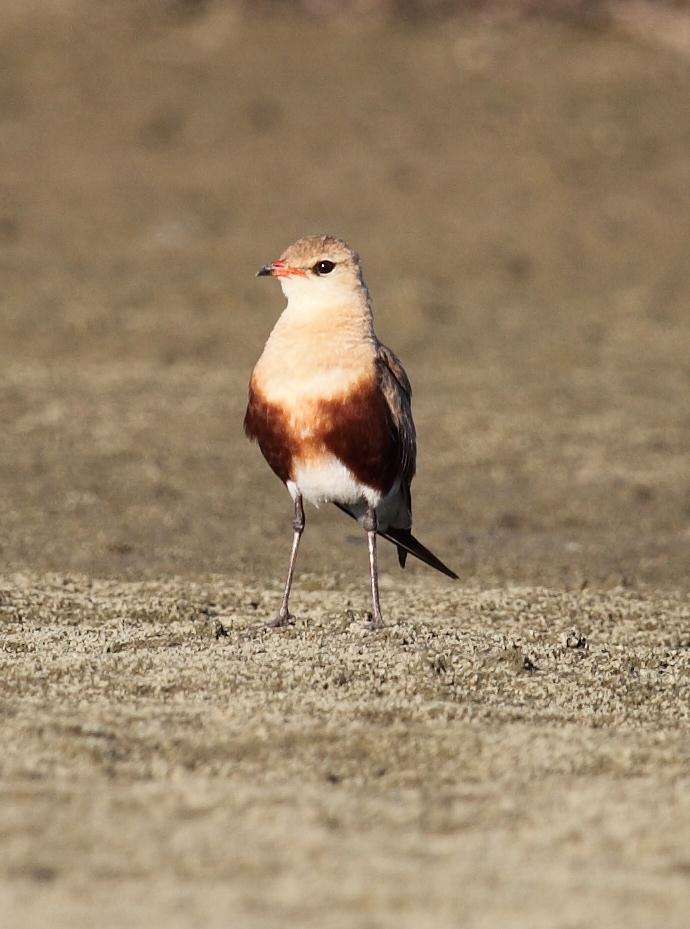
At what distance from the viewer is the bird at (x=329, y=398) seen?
6730 mm

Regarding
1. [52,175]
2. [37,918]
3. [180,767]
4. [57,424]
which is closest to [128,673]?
[180,767]

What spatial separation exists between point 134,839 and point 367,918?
678mm

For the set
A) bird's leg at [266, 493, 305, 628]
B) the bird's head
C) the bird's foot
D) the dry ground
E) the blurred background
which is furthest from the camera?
the blurred background

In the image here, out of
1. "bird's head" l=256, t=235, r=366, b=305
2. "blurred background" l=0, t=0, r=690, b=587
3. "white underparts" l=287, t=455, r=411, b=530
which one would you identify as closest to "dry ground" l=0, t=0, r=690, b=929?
"blurred background" l=0, t=0, r=690, b=587

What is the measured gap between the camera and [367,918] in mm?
3797

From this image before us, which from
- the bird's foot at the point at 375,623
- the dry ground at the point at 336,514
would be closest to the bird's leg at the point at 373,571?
the bird's foot at the point at 375,623

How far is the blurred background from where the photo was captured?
386 inches

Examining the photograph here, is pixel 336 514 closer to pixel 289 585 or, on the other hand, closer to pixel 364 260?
pixel 289 585

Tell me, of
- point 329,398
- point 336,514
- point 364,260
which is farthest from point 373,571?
point 364,260

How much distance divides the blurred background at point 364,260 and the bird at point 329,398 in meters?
1.36

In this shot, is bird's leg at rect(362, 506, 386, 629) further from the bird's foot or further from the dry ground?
the dry ground

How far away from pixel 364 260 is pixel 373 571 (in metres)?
10.0

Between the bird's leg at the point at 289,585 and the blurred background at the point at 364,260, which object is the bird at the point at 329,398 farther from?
the blurred background at the point at 364,260

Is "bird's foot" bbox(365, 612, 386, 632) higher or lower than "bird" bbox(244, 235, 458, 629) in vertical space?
lower
